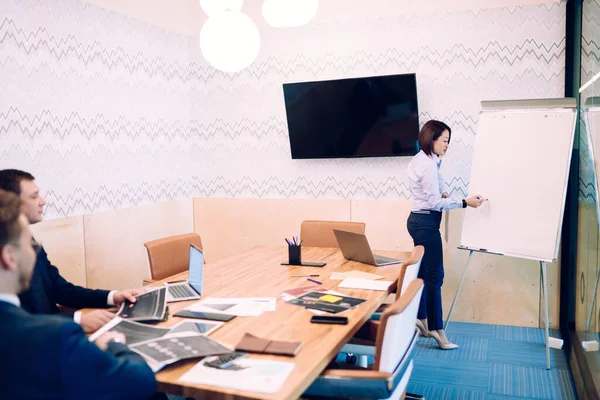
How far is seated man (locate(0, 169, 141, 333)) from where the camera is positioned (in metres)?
2.42

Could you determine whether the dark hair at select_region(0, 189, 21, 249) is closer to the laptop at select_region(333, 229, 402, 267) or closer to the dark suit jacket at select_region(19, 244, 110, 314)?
the dark suit jacket at select_region(19, 244, 110, 314)

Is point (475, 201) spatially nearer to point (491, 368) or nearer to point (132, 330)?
point (491, 368)

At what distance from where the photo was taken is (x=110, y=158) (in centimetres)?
437

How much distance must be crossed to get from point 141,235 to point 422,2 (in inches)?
121

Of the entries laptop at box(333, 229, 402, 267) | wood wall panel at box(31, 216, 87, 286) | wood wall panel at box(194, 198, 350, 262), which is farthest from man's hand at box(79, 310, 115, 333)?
wood wall panel at box(194, 198, 350, 262)

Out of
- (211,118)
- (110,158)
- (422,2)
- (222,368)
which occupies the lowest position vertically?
(222,368)

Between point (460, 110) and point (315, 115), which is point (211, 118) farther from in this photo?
point (460, 110)

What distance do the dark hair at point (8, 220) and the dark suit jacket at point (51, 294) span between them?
122cm

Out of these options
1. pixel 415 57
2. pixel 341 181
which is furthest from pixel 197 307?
pixel 415 57

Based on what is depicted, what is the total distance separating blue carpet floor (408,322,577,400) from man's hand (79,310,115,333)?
1982 mm

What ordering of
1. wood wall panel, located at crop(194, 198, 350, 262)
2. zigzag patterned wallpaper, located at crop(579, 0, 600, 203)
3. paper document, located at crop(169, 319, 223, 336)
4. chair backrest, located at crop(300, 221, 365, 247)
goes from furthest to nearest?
1. wood wall panel, located at crop(194, 198, 350, 262)
2. chair backrest, located at crop(300, 221, 365, 247)
3. zigzag patterned wallpaper, located at crop(579, 0, 600, 203)
4. paper document, located at crop(169, 319, 223, 336)

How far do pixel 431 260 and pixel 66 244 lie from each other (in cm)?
261

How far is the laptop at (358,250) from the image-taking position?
10.5 feet

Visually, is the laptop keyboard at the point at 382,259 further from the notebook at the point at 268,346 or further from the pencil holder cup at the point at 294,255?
the notebook at the point at 268,346
